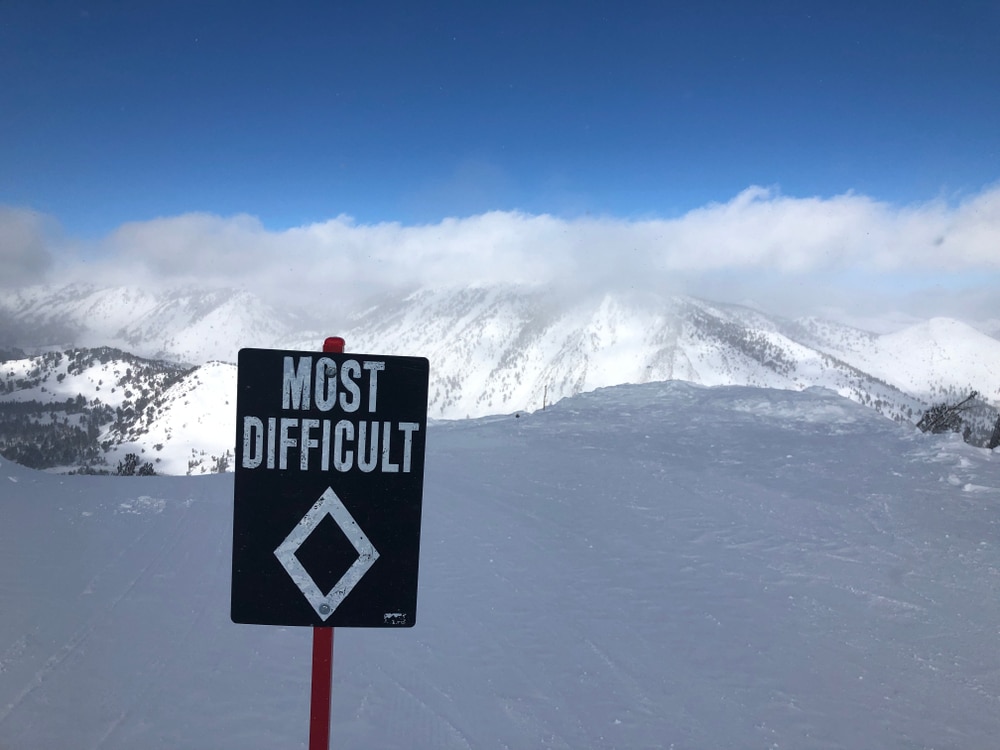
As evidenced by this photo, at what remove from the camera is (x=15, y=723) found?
3.53 meters

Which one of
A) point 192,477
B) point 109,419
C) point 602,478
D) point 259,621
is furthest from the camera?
point 109,419

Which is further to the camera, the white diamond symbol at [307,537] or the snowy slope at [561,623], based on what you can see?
the snowy slope at [561,623]

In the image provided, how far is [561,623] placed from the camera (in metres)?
5.23

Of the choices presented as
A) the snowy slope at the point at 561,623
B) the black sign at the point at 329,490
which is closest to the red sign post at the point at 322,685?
the black sign at the point at 329,490

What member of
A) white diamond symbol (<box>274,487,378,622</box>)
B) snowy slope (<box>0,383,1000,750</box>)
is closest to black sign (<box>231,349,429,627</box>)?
white diamond symbol (<box>274,487,378,622</box>)

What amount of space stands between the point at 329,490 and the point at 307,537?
22cm

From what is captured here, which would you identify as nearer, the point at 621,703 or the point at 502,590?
the point at 621,703

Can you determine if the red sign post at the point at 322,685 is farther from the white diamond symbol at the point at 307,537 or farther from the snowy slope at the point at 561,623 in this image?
the snowy slope at the point at 561,623

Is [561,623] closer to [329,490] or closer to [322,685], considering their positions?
[322,685]

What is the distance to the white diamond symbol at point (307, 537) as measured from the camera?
2258mm

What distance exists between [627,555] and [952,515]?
552 centimetres

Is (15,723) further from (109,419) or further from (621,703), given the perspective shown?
(109,419)

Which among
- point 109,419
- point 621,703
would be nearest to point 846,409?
point 621,703

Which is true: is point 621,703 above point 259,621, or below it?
below
